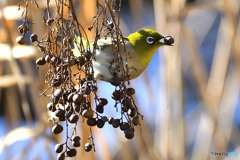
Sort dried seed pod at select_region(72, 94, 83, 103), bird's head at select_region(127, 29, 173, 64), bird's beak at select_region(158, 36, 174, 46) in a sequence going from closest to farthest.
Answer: dried seed pod at select_region(72, 94, 83, 103), bird's beak at select_region(158, 36, 174, 46), bird's head at select_region(127, 29, 173, 64)

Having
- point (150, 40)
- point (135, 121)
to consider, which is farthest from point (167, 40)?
point (135, 121)

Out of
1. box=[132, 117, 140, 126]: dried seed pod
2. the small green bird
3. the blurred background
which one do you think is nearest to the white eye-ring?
the small green bird

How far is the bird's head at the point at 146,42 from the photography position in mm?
1067

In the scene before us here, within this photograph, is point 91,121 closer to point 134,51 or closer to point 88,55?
point 88,55

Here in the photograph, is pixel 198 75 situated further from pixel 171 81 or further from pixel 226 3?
pixel 226 3

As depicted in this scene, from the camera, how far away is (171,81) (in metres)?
1.66

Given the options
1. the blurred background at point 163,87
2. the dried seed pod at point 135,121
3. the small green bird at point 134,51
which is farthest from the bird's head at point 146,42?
the blurred background at point 163,87

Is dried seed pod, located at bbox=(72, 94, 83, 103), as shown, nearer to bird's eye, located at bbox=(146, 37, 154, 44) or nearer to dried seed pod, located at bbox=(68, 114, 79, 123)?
dried seed pod, located at bbox=(68, 114, 79, 123)

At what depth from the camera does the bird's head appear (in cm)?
107

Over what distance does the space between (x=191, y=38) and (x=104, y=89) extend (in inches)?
21.4

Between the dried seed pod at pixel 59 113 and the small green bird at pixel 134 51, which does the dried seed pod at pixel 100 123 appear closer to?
the dried seed pod at pixel 59 113

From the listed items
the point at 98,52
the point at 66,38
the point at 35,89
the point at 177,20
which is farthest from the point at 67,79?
the point at 177,20

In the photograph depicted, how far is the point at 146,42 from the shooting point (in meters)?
1.08

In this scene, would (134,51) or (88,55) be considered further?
(134,51)
